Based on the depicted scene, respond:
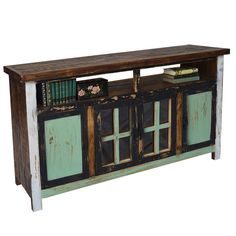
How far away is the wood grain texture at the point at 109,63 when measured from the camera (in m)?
3.37

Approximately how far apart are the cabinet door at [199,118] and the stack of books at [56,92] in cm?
118

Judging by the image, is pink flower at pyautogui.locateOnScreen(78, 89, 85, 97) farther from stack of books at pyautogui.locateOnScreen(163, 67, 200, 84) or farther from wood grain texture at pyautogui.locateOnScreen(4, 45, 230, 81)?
stack of books at pyautogui.locateOnScreen(163, 67, 200, 84)

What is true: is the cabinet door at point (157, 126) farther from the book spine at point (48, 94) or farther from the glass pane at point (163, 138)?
the book spine at point (48, 94)

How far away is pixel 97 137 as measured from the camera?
374 centimetres

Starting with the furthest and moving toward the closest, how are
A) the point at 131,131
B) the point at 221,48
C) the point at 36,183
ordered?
the point at 221,48
the point at 131,131
the point at 36,183

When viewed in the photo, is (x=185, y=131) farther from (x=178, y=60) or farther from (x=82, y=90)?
(x=82, y=90)

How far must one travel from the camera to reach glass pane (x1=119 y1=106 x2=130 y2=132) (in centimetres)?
384

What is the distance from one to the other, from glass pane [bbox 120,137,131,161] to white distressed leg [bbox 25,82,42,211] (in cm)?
81

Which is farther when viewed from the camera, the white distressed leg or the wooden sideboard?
the wooden sideboard

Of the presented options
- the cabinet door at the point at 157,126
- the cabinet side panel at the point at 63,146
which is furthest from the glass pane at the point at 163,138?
the cabinet side panel at the point at 63,146

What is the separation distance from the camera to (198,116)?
4316mm

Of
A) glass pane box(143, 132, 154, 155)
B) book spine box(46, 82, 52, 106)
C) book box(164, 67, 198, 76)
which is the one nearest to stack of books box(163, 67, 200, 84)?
book box(164, 67, 198, 76)

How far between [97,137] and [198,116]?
3.75ft

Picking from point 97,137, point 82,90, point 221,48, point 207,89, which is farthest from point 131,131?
point 221,48
